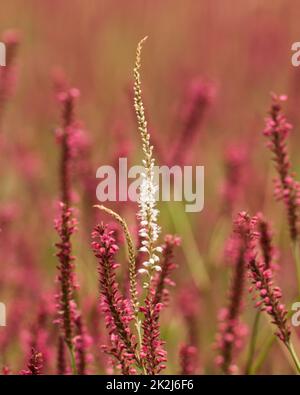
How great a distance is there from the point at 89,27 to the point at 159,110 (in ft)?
3.16

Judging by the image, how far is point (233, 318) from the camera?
1.29 meters

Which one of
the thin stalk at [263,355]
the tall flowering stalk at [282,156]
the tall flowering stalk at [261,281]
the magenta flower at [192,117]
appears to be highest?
the magenta flower at [192,117]

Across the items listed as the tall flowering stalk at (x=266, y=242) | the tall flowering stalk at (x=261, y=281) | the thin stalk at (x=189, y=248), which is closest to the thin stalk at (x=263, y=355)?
the tall flowering stalk at (x=266, y=242)

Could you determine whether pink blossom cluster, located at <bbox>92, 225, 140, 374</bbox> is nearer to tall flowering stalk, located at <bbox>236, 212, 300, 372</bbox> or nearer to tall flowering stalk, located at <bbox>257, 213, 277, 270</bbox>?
tall flowering stalk, located at <bbox>236, 212, 300, 372</bbox>

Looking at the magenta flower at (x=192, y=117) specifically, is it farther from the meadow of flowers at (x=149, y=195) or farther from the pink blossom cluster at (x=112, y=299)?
the pink blossom cluster at (x=112, y=299)

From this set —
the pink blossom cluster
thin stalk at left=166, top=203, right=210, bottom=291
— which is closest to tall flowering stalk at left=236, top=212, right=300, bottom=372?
the pink blossom cluster

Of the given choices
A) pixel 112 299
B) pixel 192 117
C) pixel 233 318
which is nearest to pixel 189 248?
pixel 192 117

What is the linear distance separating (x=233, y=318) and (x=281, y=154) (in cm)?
28

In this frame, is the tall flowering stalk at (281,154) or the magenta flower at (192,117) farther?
the magenta flower at (192,117)

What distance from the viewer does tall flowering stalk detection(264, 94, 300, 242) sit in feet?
3.79

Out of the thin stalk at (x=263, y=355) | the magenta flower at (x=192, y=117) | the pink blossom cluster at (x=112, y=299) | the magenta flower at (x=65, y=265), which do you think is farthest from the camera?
the magenta flower at (x=192, y=117)

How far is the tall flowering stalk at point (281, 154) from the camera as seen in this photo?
1.16 m
